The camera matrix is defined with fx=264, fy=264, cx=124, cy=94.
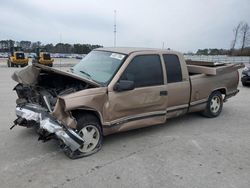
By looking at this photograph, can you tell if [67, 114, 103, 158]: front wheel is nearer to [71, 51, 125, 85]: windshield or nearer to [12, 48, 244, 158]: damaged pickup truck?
[12, 48, 244, 158]: damaged pickup truck

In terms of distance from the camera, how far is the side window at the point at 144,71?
474 cm

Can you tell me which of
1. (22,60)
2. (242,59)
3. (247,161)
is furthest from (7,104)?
(242,59)

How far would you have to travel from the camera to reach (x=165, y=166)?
13.1ft

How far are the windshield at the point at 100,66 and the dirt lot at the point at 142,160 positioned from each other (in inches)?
48.5

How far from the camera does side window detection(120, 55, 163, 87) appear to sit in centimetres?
474

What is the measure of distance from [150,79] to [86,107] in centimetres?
146

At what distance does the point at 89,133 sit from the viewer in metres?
4.32

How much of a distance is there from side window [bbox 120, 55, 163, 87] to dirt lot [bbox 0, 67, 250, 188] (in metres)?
1.13

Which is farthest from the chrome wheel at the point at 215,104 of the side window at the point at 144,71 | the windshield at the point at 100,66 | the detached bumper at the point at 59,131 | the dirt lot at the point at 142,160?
the detached bumper at the point at 59,131

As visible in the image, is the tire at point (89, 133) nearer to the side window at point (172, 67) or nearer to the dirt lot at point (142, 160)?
the dirt lot at point (142, 160)

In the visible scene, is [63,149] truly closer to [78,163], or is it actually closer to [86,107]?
[78,163]

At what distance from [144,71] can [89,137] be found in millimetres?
1599

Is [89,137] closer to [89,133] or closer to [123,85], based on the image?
[89,133]

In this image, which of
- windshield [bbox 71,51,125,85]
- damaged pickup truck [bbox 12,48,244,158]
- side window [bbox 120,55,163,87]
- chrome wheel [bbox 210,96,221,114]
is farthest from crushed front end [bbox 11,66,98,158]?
chrome wheel [bbox 210,96,221,114]
